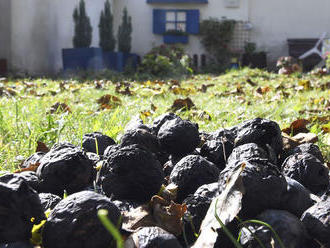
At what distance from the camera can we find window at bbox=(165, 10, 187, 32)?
15.1m

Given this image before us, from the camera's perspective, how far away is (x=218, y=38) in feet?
46.8

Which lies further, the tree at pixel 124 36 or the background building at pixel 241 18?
the background building at pixel 241 18

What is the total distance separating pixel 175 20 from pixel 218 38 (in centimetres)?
185

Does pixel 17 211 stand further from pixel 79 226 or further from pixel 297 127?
pixel 297 127

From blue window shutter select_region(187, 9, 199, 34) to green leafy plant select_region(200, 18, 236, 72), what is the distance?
0.66 ft

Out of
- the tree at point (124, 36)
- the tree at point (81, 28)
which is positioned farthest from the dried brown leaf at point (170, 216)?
the tree at point (124, 36)

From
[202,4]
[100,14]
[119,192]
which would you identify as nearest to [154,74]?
[100,14]

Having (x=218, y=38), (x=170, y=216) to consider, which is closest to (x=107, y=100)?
(x=170, y=216)

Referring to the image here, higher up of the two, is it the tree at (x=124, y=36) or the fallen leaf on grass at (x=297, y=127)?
the tree at (x=124, y=36)

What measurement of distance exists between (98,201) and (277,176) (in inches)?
19.0

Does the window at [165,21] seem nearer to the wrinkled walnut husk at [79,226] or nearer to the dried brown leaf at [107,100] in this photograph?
the dried brown leaf at [107,100]

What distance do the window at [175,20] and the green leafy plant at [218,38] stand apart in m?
0.77

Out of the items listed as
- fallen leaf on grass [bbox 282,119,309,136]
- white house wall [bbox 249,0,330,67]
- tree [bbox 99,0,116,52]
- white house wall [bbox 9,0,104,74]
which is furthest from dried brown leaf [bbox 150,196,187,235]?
white house wall [bbox 249,0,330,67]

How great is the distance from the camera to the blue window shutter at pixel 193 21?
48.1 ft
